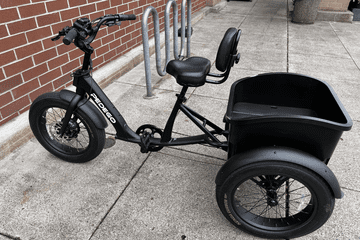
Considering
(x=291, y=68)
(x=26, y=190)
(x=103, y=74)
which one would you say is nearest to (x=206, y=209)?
(x=26, y=190)

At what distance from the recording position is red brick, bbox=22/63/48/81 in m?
2.69

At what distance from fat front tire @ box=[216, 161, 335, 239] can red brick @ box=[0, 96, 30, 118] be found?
221 cm

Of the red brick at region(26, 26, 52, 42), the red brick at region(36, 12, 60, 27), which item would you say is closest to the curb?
the red brick at region(26, 26, 52, 42)

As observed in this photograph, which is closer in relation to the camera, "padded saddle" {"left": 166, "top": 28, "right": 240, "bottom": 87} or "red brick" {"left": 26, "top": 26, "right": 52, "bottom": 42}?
"padded saddle" {"left": 166, "top": 28, "right": 240, "bottom": 87}

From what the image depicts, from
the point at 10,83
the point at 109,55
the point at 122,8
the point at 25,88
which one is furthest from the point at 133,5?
the point at 10,83

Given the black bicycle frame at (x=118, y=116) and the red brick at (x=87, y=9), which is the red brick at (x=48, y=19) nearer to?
Result: the red brick at (x=87, y=9)

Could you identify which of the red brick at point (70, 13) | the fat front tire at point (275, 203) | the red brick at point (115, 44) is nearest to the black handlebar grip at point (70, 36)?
the fat front tire at point (275, 203)

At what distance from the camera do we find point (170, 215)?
1.97 m

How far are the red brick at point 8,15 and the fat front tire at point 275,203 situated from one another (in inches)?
94.1

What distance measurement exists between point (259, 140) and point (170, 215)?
0.91m

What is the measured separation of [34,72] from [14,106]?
0.42 metres

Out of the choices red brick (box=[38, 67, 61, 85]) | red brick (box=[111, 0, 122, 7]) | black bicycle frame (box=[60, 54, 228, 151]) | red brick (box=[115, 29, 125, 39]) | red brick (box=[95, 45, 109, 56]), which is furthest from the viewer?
red brick (box=[115, 29, 125, 39])

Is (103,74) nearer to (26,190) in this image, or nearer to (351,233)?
(26,190)

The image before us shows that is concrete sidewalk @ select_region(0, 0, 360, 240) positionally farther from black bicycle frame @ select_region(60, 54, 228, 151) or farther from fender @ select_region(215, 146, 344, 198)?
fender @ select_region(215, 146, 344, 198)
